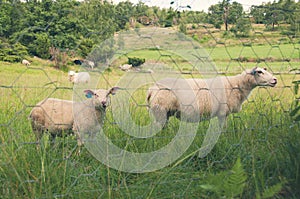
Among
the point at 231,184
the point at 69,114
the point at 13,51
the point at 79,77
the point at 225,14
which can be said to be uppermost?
the point at 225,14

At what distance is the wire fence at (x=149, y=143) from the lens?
2104 mm

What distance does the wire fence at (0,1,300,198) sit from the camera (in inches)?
82.8

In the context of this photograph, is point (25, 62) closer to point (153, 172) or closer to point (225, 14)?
point (153, 172)

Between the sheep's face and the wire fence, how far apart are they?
0.71 feet

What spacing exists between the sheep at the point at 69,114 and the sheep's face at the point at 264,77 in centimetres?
184

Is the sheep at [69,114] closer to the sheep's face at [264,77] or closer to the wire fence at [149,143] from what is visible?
the wire fence at [149,143]

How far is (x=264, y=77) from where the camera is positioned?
430 cm

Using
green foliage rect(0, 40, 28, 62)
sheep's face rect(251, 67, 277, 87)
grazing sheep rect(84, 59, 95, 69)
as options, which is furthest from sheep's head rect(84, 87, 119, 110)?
sheep's face rect(251, 67, 277, 87)

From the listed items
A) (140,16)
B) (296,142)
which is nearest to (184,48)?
(140,16)

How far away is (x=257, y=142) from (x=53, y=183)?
136cm

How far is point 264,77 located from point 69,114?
2.23 meters

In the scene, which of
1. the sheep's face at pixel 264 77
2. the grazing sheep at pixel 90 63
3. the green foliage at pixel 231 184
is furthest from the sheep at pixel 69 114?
the sheep's face at pixel 264 77

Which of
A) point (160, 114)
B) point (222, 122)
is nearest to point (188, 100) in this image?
point (160, 114)

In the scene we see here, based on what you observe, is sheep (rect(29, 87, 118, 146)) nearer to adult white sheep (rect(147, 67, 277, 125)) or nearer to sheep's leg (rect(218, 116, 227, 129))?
adult white sheep (rect(147, 67, 277, 125))
